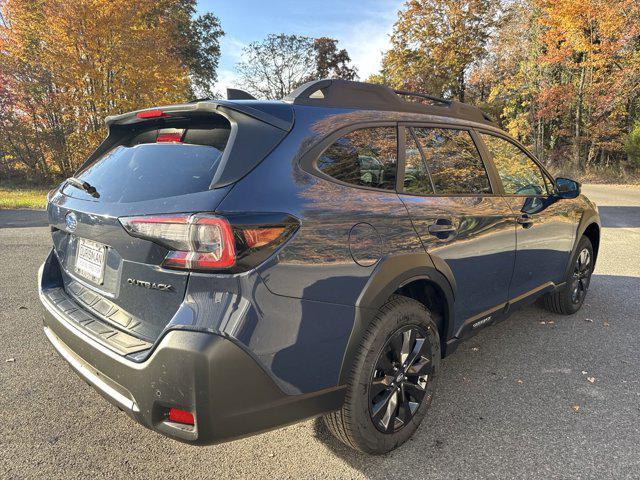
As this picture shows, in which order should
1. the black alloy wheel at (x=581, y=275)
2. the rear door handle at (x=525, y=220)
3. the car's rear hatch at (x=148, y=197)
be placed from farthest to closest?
the black alloy wheel at (x=581, y=275) < the rear door handle at (x=525, y=220) < the car's rear hatch at (x=148, y=197)

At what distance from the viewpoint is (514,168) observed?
3.30 m

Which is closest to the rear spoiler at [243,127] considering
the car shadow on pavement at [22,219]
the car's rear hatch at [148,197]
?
the car's rear hatch at [148,197]

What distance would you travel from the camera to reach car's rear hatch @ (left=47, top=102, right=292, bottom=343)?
166cm

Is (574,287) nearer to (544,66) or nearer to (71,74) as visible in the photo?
(71,74)

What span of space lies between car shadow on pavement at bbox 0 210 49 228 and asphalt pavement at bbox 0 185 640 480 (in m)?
6.06

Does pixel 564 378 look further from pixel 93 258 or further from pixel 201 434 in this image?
pixel 93 258

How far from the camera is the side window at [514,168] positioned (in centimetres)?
309

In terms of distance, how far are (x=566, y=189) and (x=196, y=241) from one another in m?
3.48

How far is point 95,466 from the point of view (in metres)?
2.06

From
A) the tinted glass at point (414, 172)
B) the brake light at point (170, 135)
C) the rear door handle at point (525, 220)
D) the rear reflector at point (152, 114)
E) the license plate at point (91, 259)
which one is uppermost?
the rear reflector at point (152, 114)

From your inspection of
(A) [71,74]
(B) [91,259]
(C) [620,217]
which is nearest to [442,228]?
(B) [91,259]

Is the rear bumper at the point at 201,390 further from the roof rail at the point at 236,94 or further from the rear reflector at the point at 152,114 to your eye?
the roof rail at the point at 236,94

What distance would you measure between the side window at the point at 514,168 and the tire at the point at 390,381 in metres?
1.43

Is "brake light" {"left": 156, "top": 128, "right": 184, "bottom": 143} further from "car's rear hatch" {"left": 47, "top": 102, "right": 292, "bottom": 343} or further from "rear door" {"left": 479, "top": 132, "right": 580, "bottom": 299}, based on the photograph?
"rear door" {"left": 479, "top": 132, "right": 580, "bottom": 299}
